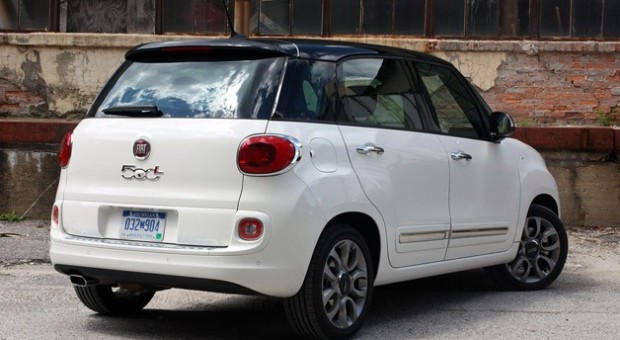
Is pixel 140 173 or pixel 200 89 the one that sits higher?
pixel 200 89

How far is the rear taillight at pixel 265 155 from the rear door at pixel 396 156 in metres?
0.59

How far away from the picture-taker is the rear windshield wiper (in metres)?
5.96

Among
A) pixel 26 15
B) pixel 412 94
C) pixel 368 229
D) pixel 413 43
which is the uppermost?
pixel 26 15

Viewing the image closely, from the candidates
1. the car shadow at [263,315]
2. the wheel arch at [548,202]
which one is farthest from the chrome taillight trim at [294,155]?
the wheel arch at [548,202]

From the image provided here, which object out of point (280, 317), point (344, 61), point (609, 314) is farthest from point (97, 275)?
point (609, 314)

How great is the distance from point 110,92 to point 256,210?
4.56ft

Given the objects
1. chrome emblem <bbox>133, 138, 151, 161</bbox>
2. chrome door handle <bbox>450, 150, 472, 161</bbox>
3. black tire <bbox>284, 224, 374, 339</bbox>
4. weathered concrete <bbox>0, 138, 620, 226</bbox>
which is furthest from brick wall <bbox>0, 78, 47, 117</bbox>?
black tire <bbox>284, 224, 374, 339</bbox>

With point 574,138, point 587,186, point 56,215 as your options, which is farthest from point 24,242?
point 587,186

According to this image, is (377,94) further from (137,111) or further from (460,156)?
(137,111)

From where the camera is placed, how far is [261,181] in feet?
18.2

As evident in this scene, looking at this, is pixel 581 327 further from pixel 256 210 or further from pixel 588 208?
pixel 588 208

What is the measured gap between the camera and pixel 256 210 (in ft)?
18.1

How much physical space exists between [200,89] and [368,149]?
106cm

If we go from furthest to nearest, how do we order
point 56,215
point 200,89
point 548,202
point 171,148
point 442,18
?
point 442,18 < point 548,202 < point 56,215 < point 200,89 < point 171,148
